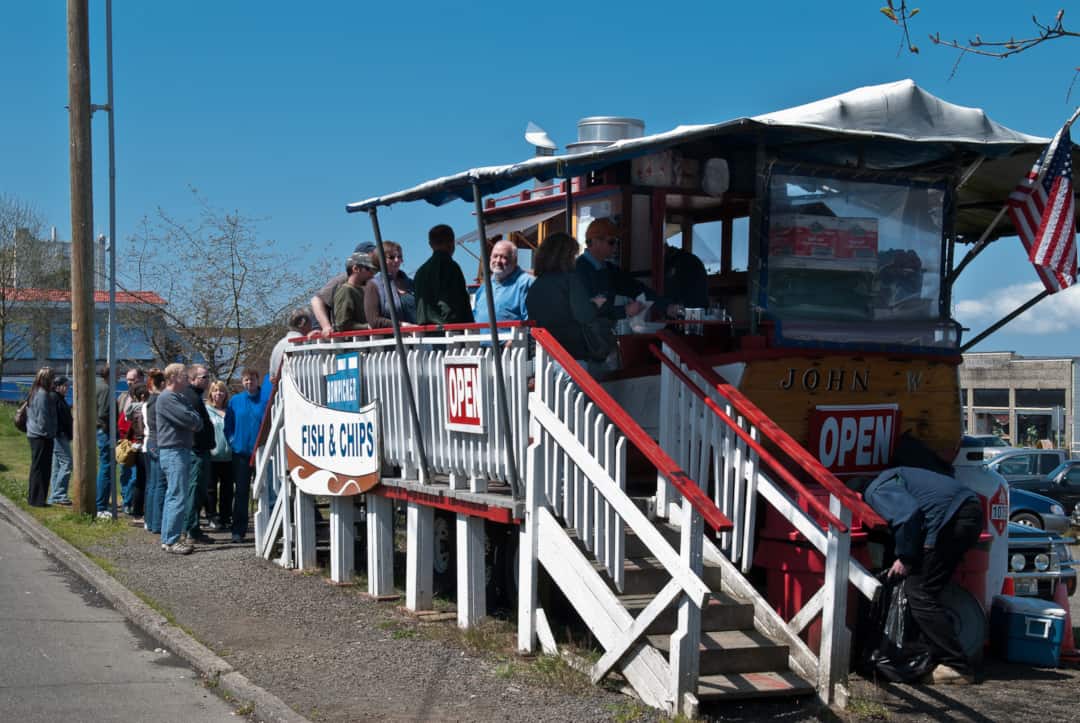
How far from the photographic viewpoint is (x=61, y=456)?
16531mm

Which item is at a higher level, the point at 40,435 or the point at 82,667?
the point at 40,435

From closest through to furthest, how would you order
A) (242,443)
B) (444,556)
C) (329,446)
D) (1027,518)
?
(444,556) → (329,446) → (242,443) → (1027,518)

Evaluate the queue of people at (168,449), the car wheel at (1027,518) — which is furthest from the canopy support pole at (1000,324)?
the car wheel at (1027,518)

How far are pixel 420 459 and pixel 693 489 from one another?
10.9 ft

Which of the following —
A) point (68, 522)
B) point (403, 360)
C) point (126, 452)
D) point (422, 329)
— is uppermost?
point (422, 329)

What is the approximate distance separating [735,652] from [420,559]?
3476 mm

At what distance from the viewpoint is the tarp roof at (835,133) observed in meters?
7.00

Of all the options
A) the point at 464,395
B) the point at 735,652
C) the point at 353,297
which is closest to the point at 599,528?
the point at 735,652

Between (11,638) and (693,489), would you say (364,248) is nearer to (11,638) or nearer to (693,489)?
(11,638)

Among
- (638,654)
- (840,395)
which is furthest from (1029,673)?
(638,654)

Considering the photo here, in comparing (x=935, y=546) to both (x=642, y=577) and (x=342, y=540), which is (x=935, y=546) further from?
(x=342, y=540)

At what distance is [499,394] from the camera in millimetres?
7852

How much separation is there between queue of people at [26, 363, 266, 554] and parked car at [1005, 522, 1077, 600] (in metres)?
7.78

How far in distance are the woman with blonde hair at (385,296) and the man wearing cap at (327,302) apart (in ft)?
0.71
